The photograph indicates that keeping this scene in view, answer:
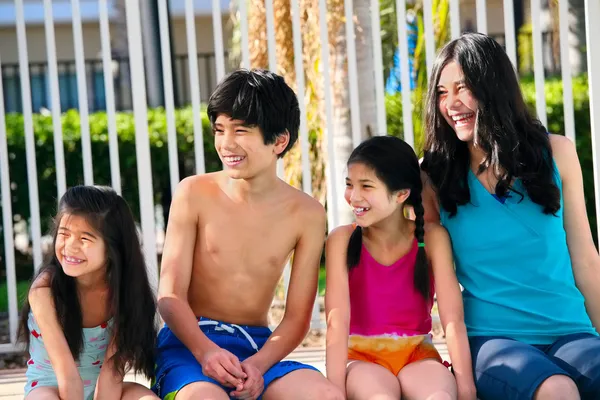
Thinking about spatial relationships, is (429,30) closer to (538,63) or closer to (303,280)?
(538,63)

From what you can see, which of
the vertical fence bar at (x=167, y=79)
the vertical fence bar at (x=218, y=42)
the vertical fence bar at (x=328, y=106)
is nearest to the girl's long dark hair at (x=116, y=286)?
the vertical fence bar at (x=167, y=79)

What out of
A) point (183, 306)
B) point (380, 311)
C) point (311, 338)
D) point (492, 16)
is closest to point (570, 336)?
point (380, 311)

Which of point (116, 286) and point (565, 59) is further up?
point (565, 59)

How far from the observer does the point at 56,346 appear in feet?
9.80

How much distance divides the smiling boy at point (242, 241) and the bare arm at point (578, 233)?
83 cm

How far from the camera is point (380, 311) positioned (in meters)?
3.19

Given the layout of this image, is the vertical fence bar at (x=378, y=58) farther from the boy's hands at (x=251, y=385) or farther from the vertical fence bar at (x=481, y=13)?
the boy's hands at (x=251, y=385)

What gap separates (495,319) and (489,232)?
0.95 ft

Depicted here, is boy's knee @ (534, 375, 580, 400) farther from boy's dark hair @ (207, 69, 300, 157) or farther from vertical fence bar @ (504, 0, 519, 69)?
vertical fence bar @ (504, 0, 519, 69)

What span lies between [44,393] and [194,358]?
1.56ft

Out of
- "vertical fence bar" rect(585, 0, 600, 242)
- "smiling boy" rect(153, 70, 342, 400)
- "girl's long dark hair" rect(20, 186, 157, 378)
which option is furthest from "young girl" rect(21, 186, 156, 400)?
"vertical fence bar" rect(585, 0, 600, 242)

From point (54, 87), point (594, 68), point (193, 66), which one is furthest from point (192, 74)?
point (594, 68)

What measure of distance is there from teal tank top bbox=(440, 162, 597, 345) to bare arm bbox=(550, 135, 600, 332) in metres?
0.05

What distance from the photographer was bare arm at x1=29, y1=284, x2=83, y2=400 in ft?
9.71
